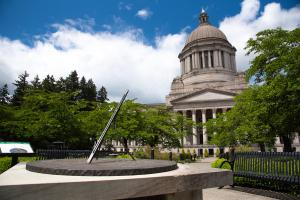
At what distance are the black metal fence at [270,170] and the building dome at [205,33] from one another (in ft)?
217

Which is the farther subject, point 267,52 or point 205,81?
point 205,81

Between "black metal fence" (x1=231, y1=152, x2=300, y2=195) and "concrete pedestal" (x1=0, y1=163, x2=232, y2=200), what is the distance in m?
4.38

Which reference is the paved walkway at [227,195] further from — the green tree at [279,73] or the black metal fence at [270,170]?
the green tree at [279,73]

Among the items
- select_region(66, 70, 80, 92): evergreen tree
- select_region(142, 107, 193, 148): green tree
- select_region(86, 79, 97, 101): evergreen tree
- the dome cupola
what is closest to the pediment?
the dome cupola

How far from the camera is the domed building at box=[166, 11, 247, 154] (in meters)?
58.0

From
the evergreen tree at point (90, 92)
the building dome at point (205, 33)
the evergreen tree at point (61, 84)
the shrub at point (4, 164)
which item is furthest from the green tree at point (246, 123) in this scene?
the building dome at point (205, 33)

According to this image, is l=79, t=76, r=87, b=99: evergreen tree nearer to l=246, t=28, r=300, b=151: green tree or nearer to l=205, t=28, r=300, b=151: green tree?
l=205, t=28, r=300, b=151: green tree

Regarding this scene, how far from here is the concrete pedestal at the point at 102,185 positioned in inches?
118

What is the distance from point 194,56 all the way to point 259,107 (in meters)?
60.4

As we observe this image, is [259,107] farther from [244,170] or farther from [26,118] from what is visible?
Result: [26,118]

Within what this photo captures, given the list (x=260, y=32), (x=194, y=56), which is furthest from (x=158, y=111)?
(x=194, y=56)

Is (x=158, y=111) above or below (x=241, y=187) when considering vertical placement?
above

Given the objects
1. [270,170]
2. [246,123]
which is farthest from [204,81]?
[270,170]

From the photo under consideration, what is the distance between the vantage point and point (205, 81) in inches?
2618
